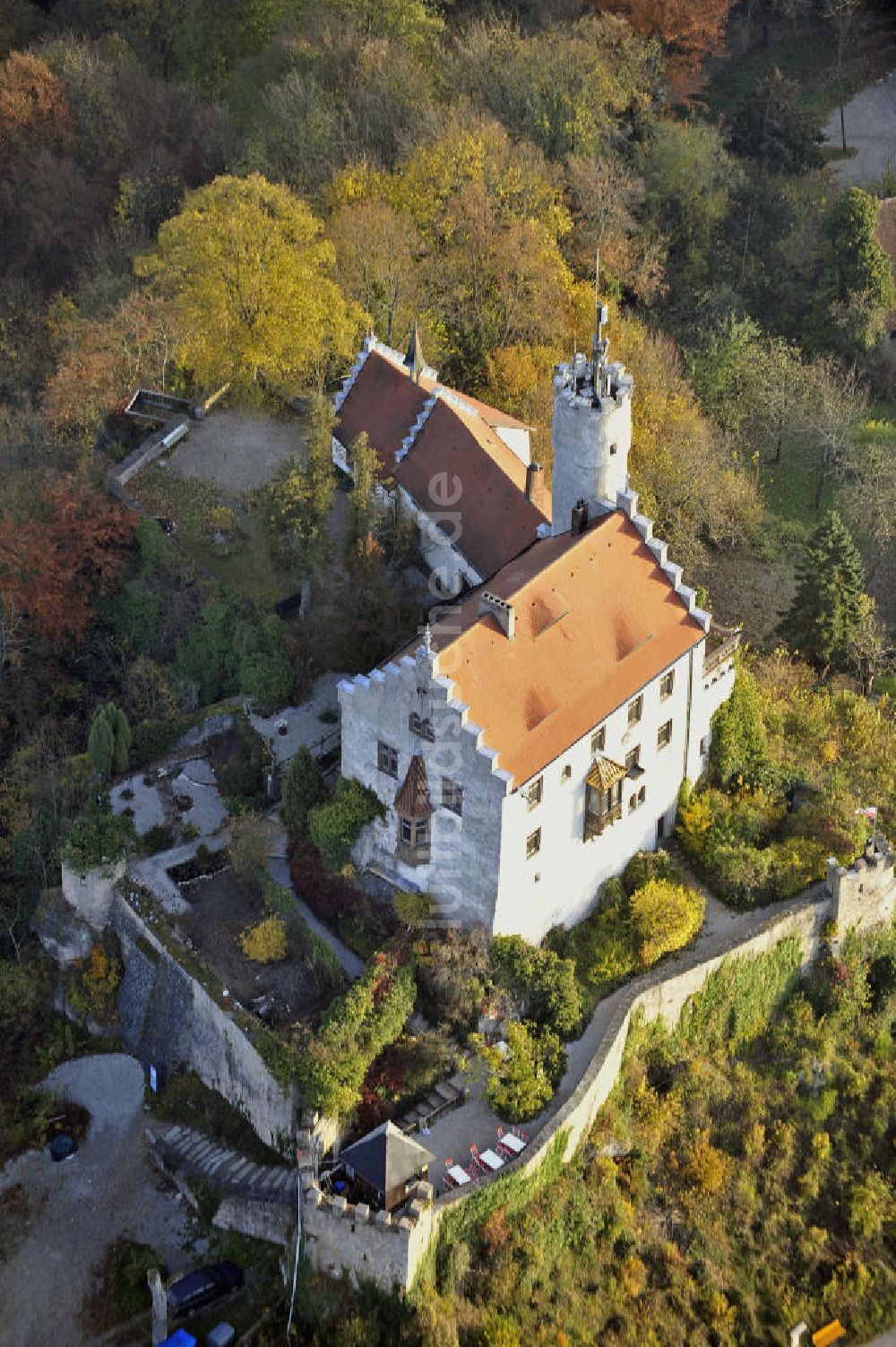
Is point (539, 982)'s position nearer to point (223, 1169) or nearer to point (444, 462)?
point (223, 1169)

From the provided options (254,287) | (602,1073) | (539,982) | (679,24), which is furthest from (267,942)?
(679,24)

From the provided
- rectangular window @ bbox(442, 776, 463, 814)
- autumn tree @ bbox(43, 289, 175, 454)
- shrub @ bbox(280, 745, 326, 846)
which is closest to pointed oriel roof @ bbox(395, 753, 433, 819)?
rectangular window @ bbox(442, 776, 463, 814)

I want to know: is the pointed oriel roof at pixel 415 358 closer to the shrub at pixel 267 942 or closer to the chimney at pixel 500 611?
the chimney at pixel 500 611

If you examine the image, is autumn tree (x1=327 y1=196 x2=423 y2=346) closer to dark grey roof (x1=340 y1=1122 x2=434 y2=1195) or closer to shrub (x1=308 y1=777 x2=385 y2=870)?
shrub (x1=308 y1=777 x2=385 y2=870)

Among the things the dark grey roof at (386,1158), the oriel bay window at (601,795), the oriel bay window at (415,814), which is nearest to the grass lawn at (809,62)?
the oriel bay window at (601,795)

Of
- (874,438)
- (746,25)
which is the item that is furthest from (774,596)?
(746,25)

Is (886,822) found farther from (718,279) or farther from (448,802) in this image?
(718,279)
